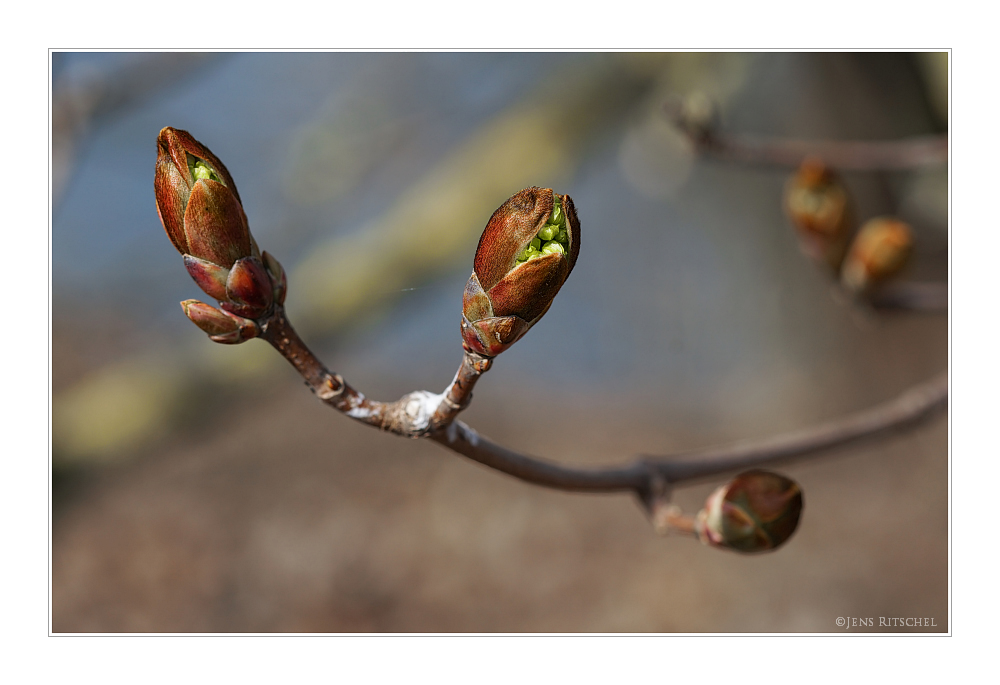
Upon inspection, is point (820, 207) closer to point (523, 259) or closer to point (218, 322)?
point (523, 259)

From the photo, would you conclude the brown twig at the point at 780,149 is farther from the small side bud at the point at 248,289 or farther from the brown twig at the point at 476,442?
the small side bud at the point at 248,289

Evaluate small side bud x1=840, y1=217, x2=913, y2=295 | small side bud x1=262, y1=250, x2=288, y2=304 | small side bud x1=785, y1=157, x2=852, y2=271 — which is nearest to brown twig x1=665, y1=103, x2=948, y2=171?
small side bud x1=785, y1=157, x2=852, y2=271

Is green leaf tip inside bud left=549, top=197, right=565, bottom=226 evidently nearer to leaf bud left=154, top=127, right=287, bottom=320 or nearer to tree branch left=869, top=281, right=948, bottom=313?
leaf bud left=154, top=127, right=287, bottom=320

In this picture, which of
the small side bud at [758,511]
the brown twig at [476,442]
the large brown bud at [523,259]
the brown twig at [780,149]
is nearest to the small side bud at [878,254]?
the brown twig at [780,149]

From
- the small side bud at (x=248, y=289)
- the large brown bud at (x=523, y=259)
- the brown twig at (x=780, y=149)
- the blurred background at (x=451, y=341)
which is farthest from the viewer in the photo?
the blurred background at (x=451, y=341)

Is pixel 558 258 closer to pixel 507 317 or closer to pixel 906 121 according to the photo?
pixel 507 317

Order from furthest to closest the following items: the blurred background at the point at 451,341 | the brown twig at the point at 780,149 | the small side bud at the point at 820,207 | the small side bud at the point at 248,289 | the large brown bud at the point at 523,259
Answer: the blurred background at the point at 451,341
the brown twig at the point at 780,149
the small side bud at the point at 820,207
the small side bud at the point at 248,289
the large brown bud at the point at 523,259
